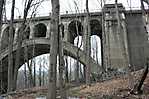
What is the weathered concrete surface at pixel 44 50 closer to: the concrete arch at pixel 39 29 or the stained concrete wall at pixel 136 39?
the concrete arch at pixel 39 29

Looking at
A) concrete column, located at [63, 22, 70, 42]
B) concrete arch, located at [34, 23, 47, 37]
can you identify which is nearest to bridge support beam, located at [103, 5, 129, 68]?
concrete column, located at [63, 22, 70, 42]

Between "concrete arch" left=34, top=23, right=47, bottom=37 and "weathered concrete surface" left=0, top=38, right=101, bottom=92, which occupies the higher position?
"concrete arch" left=34, top=23, right=47, bottom=37

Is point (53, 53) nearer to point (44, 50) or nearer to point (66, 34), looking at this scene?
point (66, 34)

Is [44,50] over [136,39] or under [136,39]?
under

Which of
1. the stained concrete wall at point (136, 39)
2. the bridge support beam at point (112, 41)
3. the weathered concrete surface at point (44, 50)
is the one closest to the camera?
the bridge support beam at point (112, 41)

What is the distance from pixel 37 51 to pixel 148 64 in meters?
39.0

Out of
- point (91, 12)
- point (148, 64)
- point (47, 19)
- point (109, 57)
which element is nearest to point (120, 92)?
point (148, 64)

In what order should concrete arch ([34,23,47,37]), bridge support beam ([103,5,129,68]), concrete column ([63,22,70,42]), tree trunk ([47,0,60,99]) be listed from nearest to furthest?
1. tree trunk ([47,0,60,99])
2. bridge support beam ([103,5,129,68])
3. concrete column ([63,22,70,42])
4. concrete arch ([34,23,47,37])

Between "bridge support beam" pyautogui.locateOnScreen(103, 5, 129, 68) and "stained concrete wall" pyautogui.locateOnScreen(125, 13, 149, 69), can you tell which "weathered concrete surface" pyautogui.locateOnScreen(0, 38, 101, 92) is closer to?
"bridge support beam" pyautogui.locateOnScreen(103, 5, 129, 68)

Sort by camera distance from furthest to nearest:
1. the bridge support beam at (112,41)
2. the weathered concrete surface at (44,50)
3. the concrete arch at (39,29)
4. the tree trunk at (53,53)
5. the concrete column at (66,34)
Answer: the concrete arch at (39,29), the concrete column at (66,34), the weathered concrete surface at (44,50), the bridge support beam at (112,41), the tree trunk at (53,53)

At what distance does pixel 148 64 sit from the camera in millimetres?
12398

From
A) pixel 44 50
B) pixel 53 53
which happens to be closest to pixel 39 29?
pixel 44 50

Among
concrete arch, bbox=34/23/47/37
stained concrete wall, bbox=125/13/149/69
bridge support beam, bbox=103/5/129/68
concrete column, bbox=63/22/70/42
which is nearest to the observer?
bridge support beam, bbox=103/5/129/68

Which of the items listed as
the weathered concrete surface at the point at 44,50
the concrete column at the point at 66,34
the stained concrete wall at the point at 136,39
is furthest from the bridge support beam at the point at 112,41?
the concrete column at the point at 66,34
